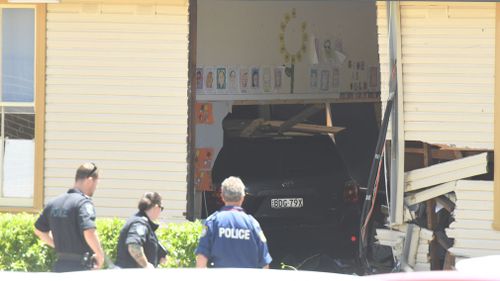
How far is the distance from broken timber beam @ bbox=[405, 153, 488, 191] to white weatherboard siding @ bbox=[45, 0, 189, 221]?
8.12 ft

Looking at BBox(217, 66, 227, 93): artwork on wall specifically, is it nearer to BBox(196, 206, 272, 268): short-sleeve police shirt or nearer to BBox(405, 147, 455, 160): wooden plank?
BBox(405, 147, 455, 160): wooden plank

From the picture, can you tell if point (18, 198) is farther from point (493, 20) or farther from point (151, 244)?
point (493, 20)

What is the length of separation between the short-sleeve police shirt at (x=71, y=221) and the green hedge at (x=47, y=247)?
1.24 meters

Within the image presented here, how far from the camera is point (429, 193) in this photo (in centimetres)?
907

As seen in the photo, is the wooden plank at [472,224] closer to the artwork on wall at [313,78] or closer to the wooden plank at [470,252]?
the wooden plank at [470,252]

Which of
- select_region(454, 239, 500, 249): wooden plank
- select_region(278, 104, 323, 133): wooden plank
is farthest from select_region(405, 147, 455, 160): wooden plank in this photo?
select_region(278, 104, 323, 133): wooden plank

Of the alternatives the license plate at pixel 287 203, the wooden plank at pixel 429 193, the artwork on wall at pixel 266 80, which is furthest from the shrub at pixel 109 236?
the artwork on wall at pixel 266 80

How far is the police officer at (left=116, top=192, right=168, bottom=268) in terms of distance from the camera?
22.0ft

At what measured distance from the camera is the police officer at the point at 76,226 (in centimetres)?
685

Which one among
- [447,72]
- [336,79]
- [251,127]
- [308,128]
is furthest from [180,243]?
[336,79]

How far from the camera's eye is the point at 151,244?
689cm

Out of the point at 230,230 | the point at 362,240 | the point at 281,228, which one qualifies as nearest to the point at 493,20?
the point at 362,240

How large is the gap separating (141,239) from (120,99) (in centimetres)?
298

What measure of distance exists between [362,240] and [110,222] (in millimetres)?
2648
